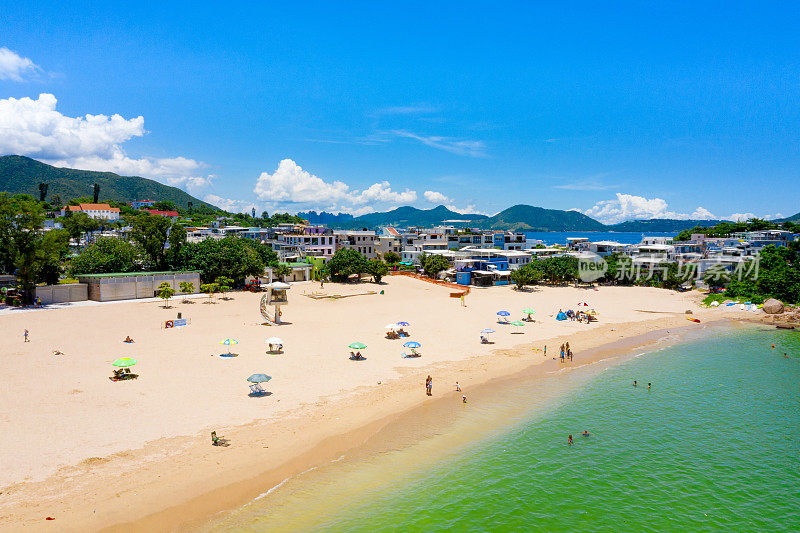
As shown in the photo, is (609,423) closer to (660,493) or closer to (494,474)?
(660,493)

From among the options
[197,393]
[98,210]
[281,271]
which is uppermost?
[98,210]

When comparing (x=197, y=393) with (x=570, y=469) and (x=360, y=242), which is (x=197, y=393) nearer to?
(x=570, y=469)

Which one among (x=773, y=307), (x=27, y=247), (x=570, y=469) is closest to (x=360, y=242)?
(x=27, y=247)

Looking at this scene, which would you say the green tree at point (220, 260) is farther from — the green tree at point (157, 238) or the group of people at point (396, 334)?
the group of people at point (396, 334)

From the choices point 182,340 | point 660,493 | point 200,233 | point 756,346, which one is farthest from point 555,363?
point 200,233

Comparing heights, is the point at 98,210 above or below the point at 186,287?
above

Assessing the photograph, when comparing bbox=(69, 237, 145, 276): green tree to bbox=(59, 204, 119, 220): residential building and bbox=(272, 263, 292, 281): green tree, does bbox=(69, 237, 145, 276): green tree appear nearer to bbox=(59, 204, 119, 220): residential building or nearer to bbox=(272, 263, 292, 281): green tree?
bbox=(272, 263, 292, 281): green tree
